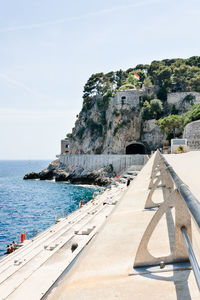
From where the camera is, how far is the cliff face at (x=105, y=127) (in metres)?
58.7

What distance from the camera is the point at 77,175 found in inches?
2285

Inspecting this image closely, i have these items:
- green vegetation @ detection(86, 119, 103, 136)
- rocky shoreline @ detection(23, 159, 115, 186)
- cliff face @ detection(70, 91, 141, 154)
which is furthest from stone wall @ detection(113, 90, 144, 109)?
rocky shoreline @ detection(23, 159, 115, 186)

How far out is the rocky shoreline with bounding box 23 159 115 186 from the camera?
5167 cm

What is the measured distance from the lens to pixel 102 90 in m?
73.5

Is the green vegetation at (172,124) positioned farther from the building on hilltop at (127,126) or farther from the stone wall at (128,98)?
the stone wall at (128,98)

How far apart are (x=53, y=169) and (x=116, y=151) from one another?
17765 mm

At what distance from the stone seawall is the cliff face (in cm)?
535

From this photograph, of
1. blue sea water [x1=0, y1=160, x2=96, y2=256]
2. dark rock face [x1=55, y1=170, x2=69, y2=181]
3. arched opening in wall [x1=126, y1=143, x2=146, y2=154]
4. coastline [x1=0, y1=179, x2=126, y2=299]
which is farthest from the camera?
dark rock face [x1=55, y1=170, x2=69, y2=181]

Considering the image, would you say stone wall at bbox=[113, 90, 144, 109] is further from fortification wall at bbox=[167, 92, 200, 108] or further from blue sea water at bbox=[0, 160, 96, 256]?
blue sea water at bbox=[0, 160, 96, 256]

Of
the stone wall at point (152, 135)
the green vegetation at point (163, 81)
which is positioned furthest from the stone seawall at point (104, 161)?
the green vegetation at point (163, 81)

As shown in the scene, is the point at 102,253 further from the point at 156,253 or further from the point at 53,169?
the point at 53,169

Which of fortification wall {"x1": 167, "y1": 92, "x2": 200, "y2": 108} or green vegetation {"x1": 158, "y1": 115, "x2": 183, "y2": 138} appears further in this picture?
fortification wall {"x1": 167, "y1": 92, "x2": 200, "y2": 108}

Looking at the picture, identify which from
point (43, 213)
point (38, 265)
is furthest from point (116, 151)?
point (38, 265)

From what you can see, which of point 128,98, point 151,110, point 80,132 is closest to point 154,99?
point 151,110
